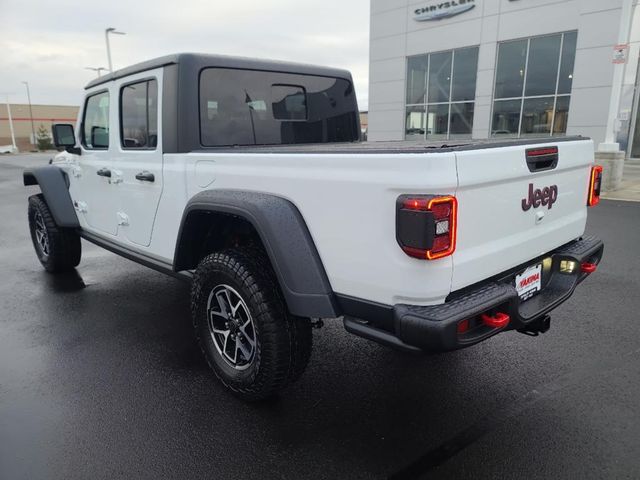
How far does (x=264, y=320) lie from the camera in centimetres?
250

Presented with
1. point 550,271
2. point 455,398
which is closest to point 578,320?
point 550,271

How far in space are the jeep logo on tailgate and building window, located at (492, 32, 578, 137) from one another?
631 inches

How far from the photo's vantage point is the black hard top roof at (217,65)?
3156 mm

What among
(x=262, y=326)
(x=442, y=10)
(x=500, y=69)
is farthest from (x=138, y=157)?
(x=442, y=10)

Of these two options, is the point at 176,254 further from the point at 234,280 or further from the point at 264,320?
the point at 264,320

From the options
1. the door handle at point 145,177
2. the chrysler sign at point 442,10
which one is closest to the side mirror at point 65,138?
the door handle at point 145,177

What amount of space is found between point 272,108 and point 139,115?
39.4 inches

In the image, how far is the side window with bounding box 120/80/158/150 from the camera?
3.39 m

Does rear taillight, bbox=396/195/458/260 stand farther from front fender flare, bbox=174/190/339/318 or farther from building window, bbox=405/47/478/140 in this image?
building window, bbox=405/47/478/140

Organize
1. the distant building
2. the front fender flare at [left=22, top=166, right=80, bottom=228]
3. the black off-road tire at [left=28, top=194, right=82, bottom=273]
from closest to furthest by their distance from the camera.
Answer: the front fender flare at [left=22, top=166, right=80, bottom=228]
the black off-road tire at [left=28, top=194, right=82, bottom=273]
the distant building

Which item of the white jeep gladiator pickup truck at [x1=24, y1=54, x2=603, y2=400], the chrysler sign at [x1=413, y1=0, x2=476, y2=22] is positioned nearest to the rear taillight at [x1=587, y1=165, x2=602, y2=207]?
the white jeep gladiator pickup truck at [x1=24, y1=54, x2=603, y2=400]

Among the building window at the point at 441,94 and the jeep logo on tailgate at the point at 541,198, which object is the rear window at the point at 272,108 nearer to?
the jeep logo on tailgate at the point at 541,198

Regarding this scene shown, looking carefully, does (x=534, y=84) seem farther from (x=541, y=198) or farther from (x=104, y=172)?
(x=104, y=172)

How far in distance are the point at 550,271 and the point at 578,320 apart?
58.0 inches
